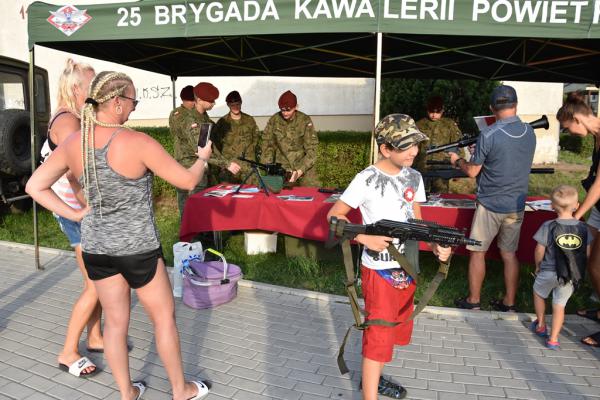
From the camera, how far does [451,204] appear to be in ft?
14.2

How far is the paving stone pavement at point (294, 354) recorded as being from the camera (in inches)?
107

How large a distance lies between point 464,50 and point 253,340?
4517mm

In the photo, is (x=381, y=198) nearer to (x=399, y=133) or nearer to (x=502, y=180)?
(x=399, y=133)

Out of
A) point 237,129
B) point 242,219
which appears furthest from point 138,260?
point 237,129

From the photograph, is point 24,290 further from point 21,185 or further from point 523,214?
point 523,214

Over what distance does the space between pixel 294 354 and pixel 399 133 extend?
178 cm

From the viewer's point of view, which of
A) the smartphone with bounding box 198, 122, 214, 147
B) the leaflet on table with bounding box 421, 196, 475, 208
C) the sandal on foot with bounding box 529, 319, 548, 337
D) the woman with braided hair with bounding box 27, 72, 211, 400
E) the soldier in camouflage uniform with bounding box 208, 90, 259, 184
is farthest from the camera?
the soldier in camouflage uniform with bounding box 208, 90, 259, 184

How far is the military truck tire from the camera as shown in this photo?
248 inches

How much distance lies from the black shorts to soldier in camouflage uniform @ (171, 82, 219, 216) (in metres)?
3.22

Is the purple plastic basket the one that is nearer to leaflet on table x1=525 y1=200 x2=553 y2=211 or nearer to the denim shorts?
the denim shorts

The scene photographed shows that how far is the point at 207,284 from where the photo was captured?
3811 millimetres

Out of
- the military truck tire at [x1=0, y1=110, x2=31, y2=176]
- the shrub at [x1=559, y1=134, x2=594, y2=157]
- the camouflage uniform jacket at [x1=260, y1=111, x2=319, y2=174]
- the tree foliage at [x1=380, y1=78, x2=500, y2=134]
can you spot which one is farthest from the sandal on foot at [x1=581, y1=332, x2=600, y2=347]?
the shrub at [x1=559, y1=134, x2=594, y2=157]

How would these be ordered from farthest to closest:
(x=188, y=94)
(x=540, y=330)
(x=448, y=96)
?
(x=448, y=96)
(x=188, y=94)
(x=540, y=330)

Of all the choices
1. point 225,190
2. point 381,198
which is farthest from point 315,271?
point 381,198
